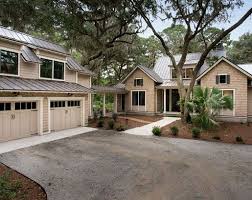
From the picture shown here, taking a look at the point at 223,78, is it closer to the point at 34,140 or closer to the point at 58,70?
the point at 58,70

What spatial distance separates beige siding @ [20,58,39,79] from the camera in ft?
45.4

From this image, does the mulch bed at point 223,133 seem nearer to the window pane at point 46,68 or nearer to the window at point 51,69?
the window at point 51,69

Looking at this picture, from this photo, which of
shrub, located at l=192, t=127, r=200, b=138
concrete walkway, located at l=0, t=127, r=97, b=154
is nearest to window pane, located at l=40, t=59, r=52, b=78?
concrete walkway, located at l=0, t=127, r=97, b=154

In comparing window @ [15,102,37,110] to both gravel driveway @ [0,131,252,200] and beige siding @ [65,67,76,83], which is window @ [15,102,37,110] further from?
beige siding @ [65,67,76,83]

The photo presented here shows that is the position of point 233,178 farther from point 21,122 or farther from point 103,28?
point 103,28

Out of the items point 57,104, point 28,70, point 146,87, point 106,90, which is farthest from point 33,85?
point 146,87

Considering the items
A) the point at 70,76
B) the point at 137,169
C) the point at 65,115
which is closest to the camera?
the point at 137,169

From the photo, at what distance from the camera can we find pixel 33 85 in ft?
43.9

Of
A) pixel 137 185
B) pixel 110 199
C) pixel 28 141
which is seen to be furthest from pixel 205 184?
pixel 28 141

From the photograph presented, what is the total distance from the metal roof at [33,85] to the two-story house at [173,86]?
35.3 feet

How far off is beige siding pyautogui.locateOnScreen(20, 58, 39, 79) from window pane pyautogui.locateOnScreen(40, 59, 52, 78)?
18.9 inches

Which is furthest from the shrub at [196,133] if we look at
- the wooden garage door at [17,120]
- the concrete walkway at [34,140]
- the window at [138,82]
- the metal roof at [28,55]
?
the window at [138,82]

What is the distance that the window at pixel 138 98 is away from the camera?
1051 inches

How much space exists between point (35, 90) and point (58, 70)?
4.27 metres
